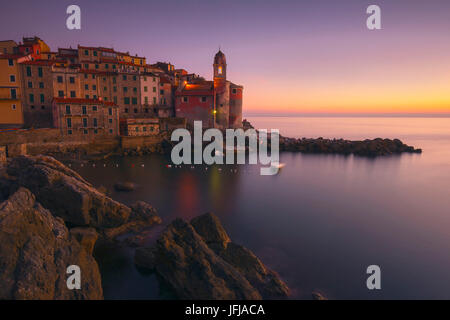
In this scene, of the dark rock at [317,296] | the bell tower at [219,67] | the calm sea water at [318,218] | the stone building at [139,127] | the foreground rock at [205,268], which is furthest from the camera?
the bell tower at [219,67]

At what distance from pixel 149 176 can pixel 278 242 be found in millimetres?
21128

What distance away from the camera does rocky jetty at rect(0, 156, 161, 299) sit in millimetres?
9023

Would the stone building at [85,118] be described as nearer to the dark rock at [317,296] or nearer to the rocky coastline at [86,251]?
the rocky coastline at [86,251]

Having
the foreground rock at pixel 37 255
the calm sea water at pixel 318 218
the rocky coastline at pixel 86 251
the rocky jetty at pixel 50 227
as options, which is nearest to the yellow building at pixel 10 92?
the calm sea water at pixel 318 218

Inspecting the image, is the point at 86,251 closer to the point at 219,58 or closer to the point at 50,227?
the point at 50,227

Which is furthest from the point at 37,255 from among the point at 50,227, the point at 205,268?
the point at 205,268

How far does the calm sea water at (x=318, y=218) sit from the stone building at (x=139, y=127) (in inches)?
251

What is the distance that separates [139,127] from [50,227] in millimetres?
36037

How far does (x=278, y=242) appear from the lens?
1644 cm

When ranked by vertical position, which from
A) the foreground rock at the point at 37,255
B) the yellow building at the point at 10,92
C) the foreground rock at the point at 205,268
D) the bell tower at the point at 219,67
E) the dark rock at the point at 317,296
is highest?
the bell tower at the point at 219,67

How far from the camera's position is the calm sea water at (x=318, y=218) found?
12.6m

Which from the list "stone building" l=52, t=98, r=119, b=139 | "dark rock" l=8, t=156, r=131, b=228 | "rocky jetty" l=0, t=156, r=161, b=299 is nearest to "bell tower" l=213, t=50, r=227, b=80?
"stone building" l=52, t=98, r=119, b=139

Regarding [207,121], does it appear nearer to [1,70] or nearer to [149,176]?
[149,176]
